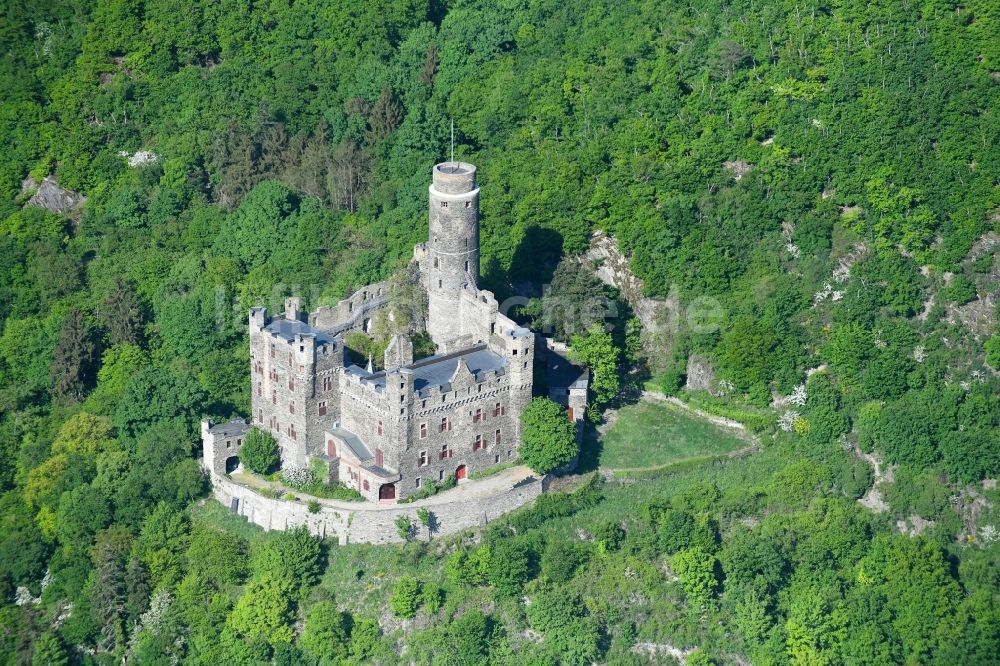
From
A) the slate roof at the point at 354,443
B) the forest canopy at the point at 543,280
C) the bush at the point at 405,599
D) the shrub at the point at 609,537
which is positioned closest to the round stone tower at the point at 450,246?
the slate roof at the point at 354,443

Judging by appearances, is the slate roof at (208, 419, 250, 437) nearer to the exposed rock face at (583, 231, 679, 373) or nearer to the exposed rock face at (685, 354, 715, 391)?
the exposed rock face at (583, 231, 679, 373)

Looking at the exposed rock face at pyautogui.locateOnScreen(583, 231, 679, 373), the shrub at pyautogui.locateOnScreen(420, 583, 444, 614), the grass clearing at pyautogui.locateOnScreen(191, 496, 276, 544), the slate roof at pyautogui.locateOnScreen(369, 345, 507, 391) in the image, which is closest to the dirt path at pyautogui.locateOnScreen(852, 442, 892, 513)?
the exposed rock face at pyautogui.locateOnScreen(583, 231, 679, 373)

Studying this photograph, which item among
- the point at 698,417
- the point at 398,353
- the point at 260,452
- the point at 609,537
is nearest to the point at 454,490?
the point at 398,353

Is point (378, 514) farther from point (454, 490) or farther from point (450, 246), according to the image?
point (450, 246)

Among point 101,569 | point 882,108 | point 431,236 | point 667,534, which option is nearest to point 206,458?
point 101,569

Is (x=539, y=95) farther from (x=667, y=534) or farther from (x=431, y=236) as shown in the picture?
(x=667, y=534)
